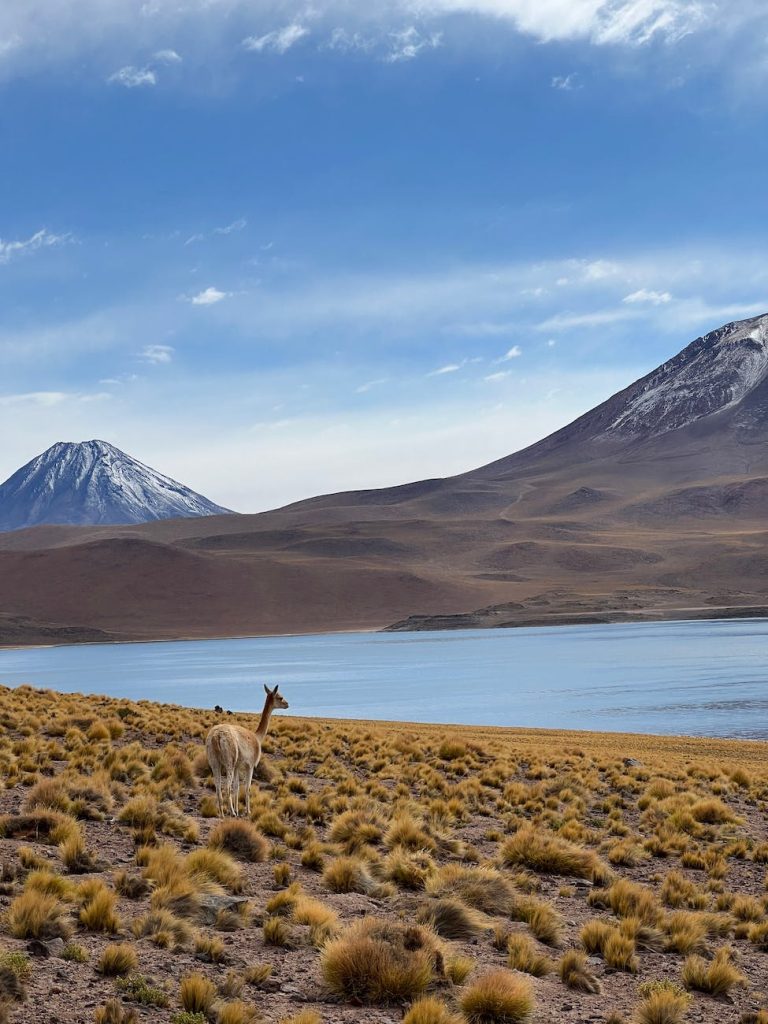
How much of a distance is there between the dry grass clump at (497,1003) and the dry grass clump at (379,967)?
313 mm

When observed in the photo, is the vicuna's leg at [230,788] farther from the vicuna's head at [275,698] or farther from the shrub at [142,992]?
the shrub at [142,992]

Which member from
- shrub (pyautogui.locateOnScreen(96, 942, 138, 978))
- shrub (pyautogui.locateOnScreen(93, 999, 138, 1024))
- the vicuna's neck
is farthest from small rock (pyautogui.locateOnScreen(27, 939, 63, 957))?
the vicuna's neck

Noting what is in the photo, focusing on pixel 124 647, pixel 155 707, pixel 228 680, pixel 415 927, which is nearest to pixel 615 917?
pixel 415 927

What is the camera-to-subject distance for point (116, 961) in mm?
5914

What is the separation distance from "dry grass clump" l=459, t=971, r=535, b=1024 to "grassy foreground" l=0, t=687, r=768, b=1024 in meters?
0.01

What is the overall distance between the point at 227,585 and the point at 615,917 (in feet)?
523

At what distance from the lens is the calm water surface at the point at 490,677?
1570 inches

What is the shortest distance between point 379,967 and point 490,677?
2125 inches

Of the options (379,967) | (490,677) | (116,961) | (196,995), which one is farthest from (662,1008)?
(490,677)

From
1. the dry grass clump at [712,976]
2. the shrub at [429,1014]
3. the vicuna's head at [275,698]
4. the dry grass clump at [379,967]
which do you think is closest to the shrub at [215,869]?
the dry grass clump at [379,967]

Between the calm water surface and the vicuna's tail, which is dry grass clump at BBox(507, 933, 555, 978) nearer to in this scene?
the vicuna's tail

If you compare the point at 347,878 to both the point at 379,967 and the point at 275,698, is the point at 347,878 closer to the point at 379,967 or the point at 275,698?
the point at 379,967

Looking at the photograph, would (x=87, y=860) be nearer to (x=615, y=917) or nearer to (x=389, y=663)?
(x=615, y=917)

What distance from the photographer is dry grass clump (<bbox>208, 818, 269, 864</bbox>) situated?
30.4 feet
